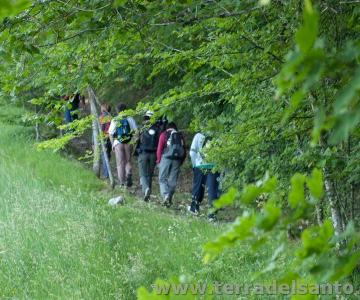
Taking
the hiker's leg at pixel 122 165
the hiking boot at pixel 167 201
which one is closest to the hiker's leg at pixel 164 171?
the hiking boot at pixel 167 201

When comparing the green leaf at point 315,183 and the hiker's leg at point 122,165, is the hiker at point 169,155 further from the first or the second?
the green leaf at point 315,183

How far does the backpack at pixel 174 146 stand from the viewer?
Answer: 1173 centimetres

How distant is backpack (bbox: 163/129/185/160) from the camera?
11.7 meters

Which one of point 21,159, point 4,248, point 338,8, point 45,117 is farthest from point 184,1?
point 21,159

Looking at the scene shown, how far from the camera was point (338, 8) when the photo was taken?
433 centimetres

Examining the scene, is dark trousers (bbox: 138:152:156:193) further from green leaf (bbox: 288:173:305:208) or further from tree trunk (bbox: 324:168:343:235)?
green leaf (bbox: 288:173:305:208)

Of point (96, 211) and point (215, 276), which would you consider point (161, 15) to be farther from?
point (96, 211)

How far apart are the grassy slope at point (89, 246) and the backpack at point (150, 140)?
1.33 meters

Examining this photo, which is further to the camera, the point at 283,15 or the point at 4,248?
the point at 4,248

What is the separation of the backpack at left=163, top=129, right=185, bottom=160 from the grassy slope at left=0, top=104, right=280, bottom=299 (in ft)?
3.70

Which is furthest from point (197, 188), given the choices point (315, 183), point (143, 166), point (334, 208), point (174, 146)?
point (315, 183)

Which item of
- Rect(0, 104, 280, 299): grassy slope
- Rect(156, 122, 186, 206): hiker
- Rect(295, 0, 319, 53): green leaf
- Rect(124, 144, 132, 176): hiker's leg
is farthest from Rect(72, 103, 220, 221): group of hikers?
Rect(295, 0, 319, 53): green leaf

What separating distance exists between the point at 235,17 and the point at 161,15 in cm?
62

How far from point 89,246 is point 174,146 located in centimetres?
407
